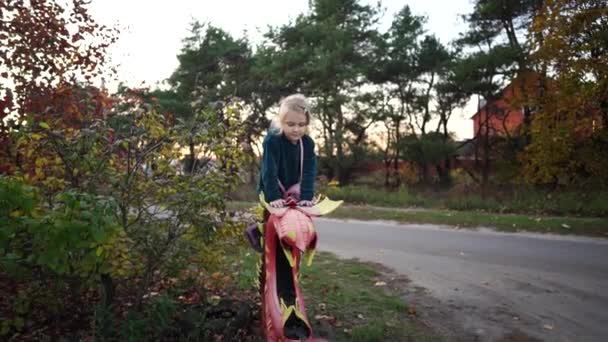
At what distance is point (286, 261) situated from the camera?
11.5ft

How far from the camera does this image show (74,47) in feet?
17.9

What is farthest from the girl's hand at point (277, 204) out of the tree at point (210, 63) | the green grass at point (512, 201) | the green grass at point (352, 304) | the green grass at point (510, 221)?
the tree at point (210, 63)

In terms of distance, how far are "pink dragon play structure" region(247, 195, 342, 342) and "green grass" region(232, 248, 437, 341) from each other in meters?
0.90

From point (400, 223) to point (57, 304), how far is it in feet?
31.9

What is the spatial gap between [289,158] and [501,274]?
4478 mm

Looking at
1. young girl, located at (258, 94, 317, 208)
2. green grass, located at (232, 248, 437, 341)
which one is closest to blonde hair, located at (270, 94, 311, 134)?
young girl, located at (258, 94, 317, 208)

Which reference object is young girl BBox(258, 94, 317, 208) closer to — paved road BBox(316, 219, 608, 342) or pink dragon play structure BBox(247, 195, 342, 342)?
pink dragon play structure BBox(247, 195, 342, 342)

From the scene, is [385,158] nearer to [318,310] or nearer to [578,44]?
[578,44]

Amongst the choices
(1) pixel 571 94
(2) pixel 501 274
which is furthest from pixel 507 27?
(2) pixel 501 274

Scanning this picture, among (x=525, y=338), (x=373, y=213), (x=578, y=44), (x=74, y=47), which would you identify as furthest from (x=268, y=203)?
(x=578, y=44)

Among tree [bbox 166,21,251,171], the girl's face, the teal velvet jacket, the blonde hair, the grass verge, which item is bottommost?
the grass verge

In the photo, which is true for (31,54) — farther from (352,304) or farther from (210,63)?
(210,63)

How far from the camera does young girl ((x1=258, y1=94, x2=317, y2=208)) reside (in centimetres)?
337

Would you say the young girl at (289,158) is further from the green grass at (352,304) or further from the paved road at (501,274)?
the paved road at (501,274)
